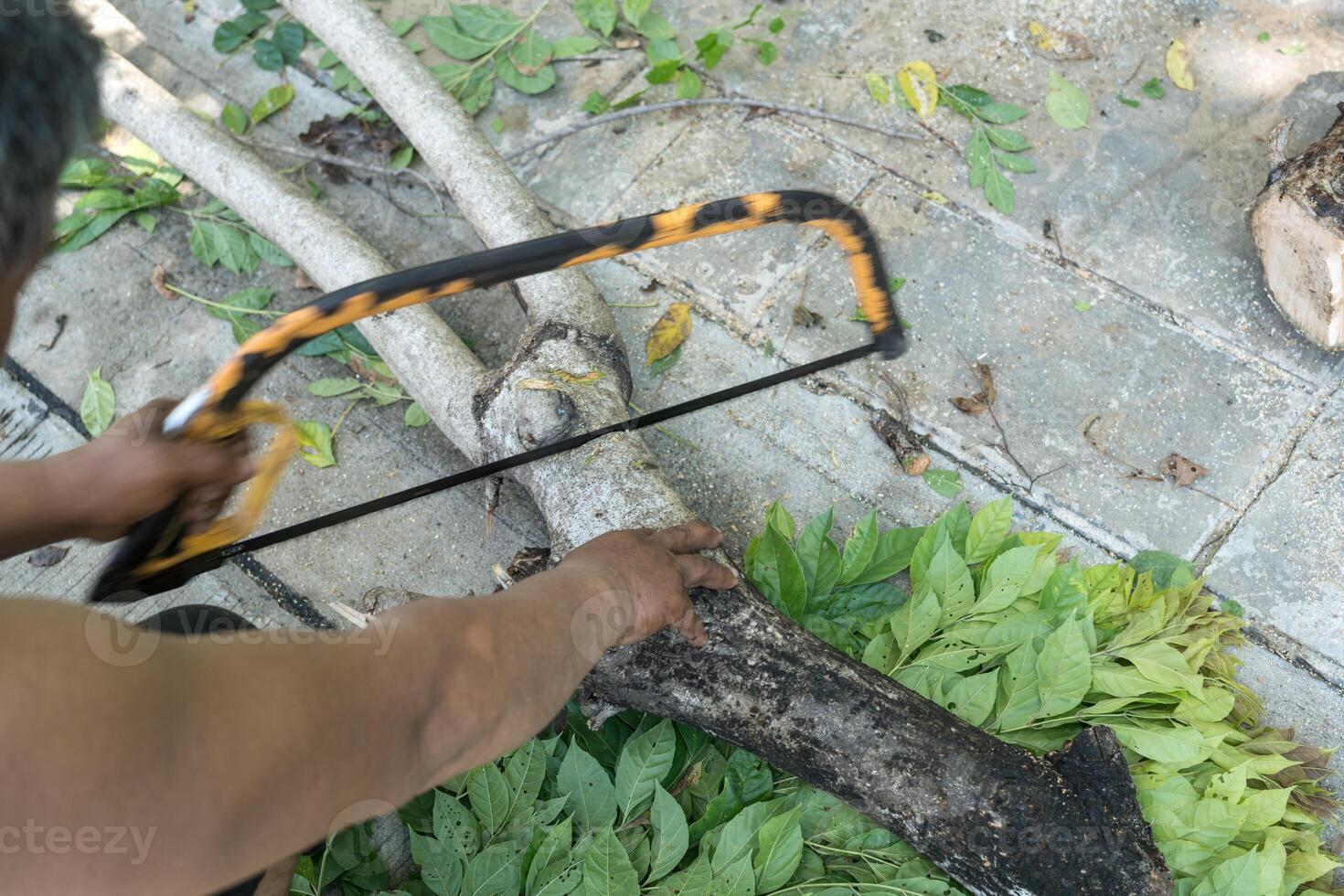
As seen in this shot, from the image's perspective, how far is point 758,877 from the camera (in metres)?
2.16

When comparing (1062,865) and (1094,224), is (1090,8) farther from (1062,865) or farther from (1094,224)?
(1062,865)

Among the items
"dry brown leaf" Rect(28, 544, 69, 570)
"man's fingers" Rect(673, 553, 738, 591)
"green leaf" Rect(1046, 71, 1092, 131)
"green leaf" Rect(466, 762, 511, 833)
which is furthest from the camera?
"green leaf" Rect(1046, 71, 1092, 131)

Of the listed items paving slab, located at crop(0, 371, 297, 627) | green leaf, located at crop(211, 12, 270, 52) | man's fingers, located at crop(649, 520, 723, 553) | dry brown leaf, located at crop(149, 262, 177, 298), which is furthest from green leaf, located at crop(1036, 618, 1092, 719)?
green leaf, located at crop(211, 12, 270, 52)

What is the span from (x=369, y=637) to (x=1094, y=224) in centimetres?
270

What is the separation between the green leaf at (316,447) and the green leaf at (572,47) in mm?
1592

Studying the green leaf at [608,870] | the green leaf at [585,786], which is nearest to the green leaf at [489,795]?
the green leaf at [585,786]

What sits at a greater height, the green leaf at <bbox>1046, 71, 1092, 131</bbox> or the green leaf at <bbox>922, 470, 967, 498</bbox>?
the green leaf at <bbox>1046, 71, 1092, 131</bbox>

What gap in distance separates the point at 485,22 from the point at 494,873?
9.25 ft

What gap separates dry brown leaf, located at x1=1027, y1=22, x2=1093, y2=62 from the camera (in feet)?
11.2

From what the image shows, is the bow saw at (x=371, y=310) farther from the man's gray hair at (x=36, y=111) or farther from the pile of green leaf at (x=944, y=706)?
the pile of green leaf at (x=944, y=706)

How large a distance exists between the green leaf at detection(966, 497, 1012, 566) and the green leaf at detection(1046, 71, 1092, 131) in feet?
4.79

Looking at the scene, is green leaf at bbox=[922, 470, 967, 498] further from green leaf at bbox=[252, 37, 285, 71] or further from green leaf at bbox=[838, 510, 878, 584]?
green leaf at bbox=[252, 37, 285, 71]

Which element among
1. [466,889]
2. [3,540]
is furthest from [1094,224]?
[3,540]

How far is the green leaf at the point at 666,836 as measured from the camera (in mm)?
2193
